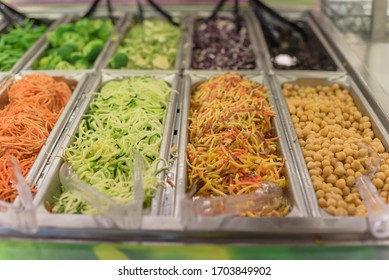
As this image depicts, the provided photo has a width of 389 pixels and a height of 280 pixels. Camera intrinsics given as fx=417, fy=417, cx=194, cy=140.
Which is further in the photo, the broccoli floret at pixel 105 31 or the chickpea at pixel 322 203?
the broccoli floret at pixel 105 31

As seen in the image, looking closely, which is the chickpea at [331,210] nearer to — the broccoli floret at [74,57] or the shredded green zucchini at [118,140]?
the shredded green zucchini at [118,140]

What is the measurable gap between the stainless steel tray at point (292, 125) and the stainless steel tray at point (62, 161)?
67 centimetres

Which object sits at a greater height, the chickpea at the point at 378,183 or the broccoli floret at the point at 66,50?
the broccoli floret at the point at 66,50

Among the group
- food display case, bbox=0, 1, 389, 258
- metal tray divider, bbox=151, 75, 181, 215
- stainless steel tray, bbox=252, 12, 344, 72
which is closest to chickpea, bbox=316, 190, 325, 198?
food display case, bbox=0, 1, 389, 258

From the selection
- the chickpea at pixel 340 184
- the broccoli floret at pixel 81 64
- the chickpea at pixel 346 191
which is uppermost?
the broccoli floret at pixel 81 64

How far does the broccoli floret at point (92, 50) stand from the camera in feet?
10.9

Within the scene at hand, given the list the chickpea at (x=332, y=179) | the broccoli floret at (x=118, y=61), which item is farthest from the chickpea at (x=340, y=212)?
the broccoli floret at (x=118, y=61)

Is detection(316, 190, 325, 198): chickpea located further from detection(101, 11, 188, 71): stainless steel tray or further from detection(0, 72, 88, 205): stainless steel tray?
detection(101, 11, 188, 71): stainless steel tray

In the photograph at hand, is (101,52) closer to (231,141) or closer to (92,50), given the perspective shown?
(92,50)

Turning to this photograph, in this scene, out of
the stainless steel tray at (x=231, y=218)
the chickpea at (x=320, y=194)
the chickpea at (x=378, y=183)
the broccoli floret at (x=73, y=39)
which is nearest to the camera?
the stainless steel tray at (x=231, y=218)

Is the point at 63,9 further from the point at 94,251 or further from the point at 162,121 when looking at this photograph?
the point at 94,251

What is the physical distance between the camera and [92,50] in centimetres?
333

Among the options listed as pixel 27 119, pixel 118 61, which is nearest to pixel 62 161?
pixel 27 119

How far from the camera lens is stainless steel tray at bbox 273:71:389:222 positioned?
1820mm
